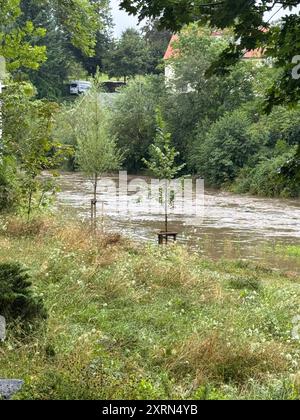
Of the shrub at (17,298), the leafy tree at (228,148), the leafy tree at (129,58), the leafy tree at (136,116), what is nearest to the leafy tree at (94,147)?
the leafy tree at (228,148)

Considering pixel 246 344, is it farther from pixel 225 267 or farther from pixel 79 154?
pixel 79 154

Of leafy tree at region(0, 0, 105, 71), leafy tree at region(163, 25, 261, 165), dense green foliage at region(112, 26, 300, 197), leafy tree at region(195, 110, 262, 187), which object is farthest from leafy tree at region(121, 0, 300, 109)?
leafy tree at region(163, 25, 261, 165)

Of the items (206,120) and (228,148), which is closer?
(228,148)

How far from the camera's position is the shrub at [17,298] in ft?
22.4

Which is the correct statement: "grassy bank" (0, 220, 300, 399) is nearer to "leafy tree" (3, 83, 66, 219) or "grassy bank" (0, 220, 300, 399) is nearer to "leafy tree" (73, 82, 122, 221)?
"leafy tree" (3, 83, 66, 219)

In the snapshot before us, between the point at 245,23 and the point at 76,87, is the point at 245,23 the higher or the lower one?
the lower one

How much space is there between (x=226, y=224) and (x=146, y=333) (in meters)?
19.8

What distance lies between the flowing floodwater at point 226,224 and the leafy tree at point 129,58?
29.3 m

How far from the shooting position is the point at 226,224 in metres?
27.3

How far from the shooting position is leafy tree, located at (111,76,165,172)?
50.2m

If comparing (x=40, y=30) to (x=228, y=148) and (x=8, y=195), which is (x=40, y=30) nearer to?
(x=8, y=195)

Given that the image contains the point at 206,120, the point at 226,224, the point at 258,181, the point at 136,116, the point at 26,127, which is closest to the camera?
the point at 26,127

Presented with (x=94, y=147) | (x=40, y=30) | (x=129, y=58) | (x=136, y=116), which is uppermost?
(x=129, y=58)

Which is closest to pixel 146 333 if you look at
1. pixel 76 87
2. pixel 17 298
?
pixel 17 298
